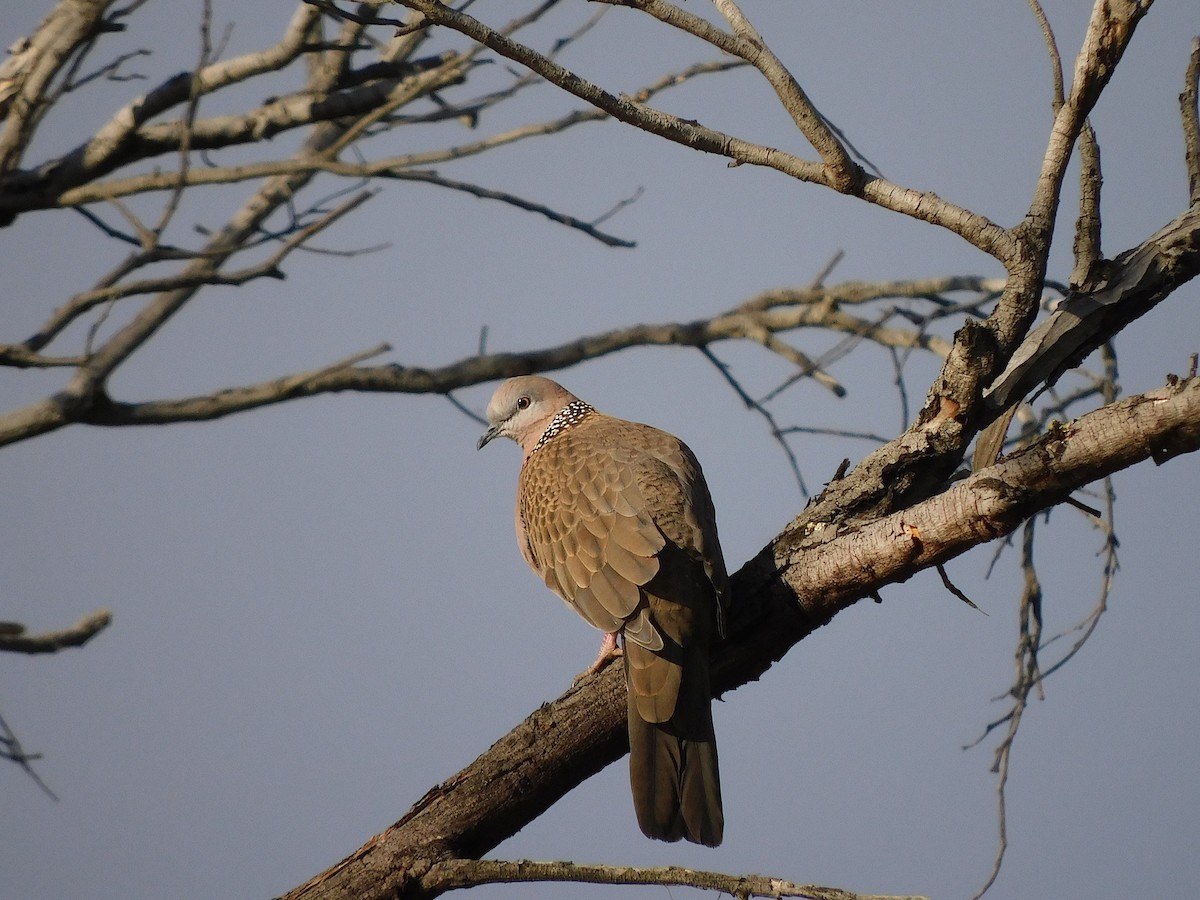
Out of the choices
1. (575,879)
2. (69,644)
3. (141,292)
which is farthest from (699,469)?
(141,292)

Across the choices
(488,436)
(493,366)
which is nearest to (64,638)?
(488,436)

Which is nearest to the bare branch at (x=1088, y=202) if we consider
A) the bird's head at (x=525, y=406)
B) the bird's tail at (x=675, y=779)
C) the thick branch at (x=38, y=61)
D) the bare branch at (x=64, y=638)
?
the bird's tail at (x=675, y=779)

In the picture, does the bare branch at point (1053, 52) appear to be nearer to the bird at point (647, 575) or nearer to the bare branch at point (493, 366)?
the bird at point (647, 575)

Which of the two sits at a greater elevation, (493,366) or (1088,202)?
(493,366)

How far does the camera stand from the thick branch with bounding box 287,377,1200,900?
2.64 metres

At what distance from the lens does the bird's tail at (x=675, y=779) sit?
10.8 ft

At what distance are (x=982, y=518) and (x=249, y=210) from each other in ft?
18.5

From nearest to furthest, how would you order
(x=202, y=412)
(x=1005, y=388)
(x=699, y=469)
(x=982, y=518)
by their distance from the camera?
1. (x=982, y=518)
2. (x=1005, y=388)
3. (x=699, y=469)
4. (x=202, y=412)

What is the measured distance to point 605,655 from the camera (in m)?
3.73

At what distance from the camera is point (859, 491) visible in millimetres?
3268

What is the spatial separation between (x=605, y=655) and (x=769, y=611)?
0.68 meters

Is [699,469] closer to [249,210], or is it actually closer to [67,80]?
[67,80]

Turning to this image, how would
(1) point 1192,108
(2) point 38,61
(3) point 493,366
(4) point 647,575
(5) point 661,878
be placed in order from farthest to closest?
1. (3) point 493,366
2. (2) point 38,61
3. (4) point 647,575
4. (1) point 1192,108
5. (5) point 661,878

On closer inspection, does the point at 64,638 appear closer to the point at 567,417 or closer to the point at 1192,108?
the point at 567,417
